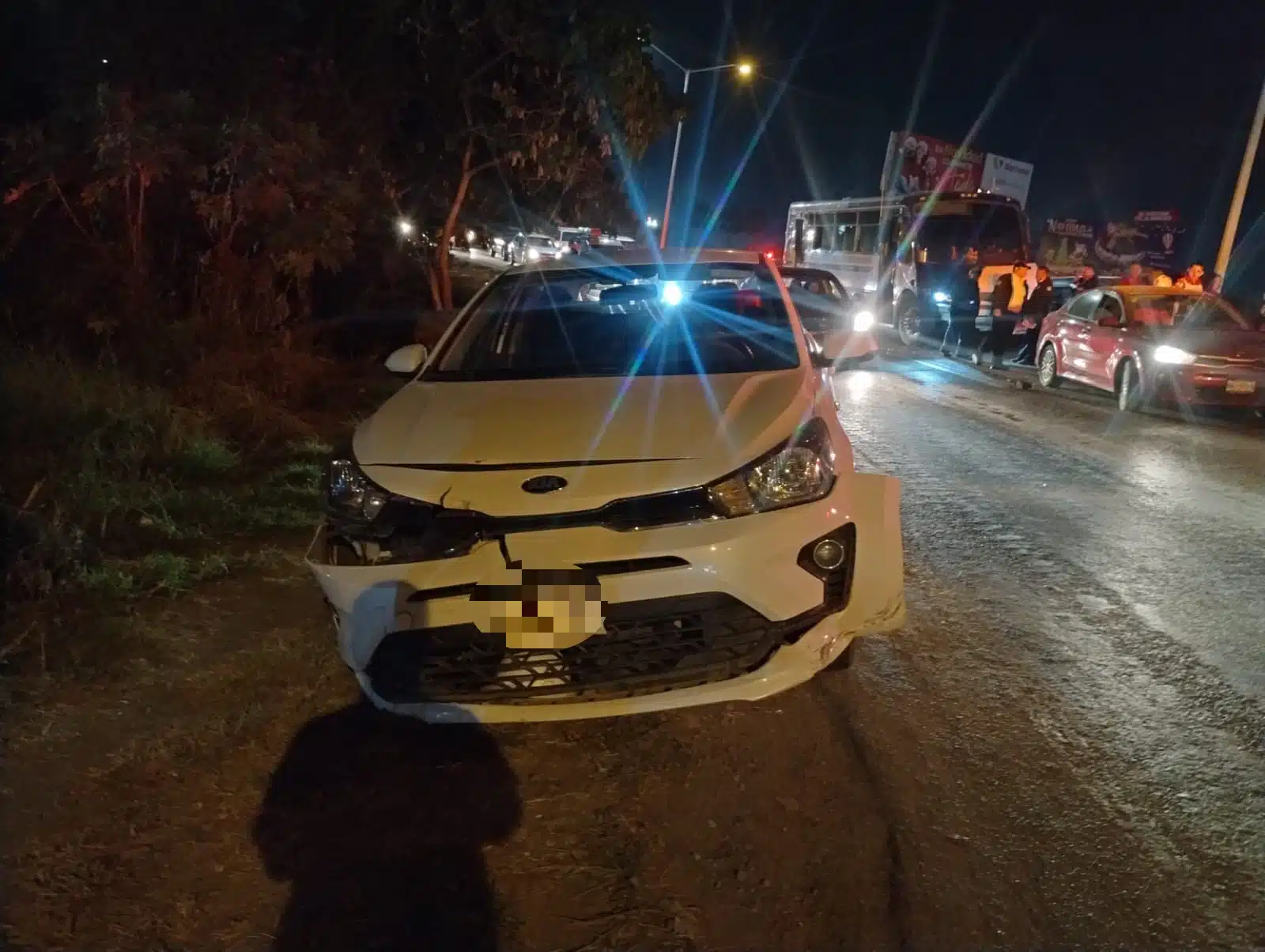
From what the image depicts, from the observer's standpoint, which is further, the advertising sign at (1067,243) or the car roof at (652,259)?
the advertising sign at (1067,243)

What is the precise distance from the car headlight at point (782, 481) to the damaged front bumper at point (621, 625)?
7cm

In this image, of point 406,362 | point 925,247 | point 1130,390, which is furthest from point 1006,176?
point 406,362

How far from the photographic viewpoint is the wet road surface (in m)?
2.96

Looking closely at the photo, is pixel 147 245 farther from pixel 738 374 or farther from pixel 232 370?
pixel 738 374

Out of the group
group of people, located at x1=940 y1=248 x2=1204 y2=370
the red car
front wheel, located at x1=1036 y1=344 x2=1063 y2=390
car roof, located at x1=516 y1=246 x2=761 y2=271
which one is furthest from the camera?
group of people, located at x1=940 y1=248 x2=1204 y2=370

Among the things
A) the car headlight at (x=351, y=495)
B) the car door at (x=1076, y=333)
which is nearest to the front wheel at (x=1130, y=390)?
the car door at (x=1076, y=333)

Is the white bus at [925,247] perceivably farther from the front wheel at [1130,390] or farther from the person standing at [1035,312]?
the front wheel at [1130,390]

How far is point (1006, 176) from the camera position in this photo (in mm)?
39188

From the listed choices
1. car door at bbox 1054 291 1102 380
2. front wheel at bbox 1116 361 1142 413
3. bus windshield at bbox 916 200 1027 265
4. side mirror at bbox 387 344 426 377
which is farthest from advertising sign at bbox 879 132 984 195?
side mirror at bbox 387 344 426 377

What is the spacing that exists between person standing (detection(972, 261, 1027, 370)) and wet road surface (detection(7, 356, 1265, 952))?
11702 millimetres

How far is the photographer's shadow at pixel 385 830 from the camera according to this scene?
2.96 m

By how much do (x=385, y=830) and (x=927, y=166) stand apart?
32.7 m

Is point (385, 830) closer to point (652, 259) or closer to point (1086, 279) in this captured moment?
point (652, 259)

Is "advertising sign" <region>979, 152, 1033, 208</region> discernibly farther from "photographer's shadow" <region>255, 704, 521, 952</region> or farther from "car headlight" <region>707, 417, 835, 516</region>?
"photographer's shadow" <region>255, 704, 521, 952</region>
